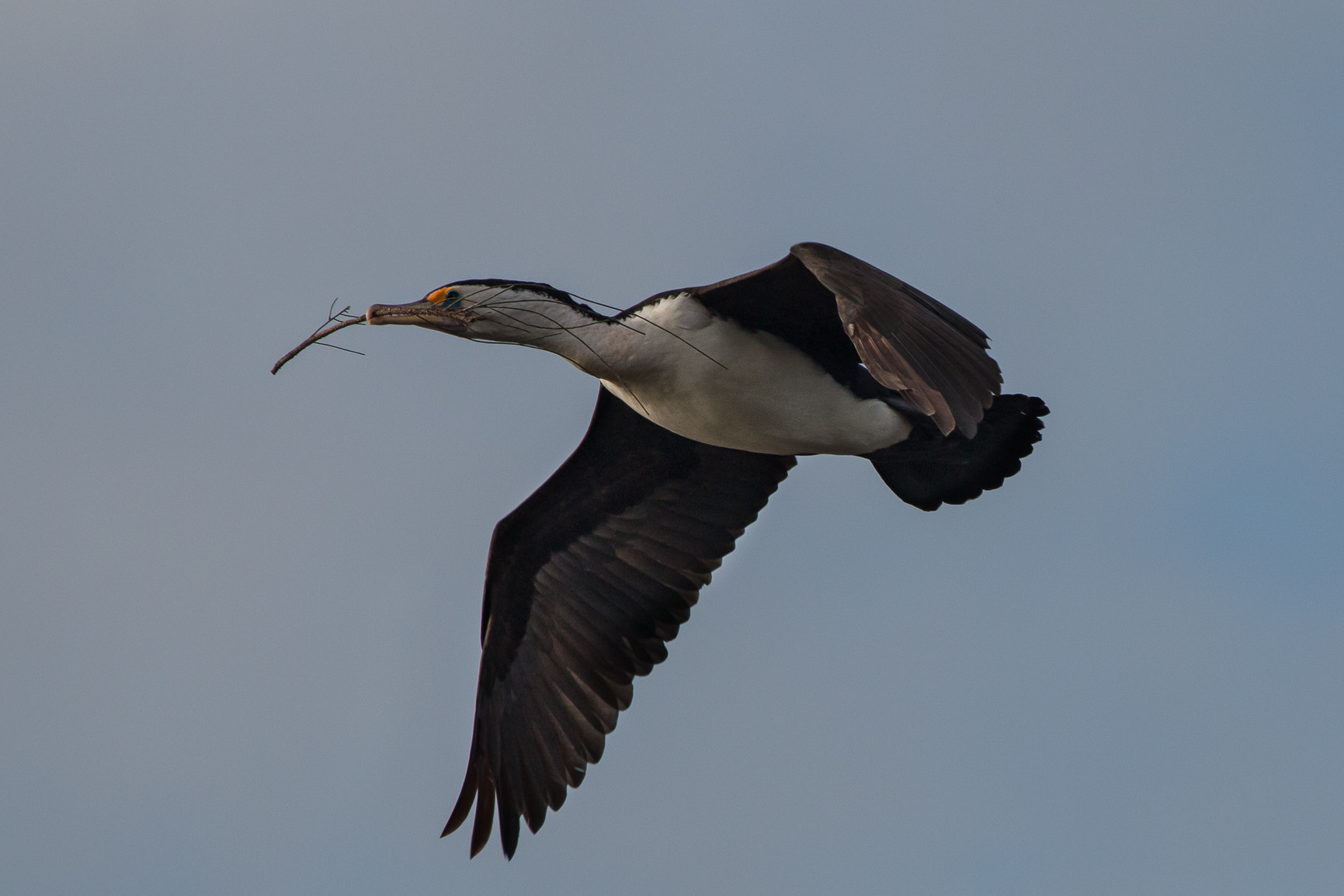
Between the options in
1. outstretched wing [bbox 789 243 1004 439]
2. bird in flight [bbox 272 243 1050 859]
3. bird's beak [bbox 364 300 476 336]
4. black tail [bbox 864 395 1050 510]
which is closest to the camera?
outstretched wing [bbox 789 243 1004 439]

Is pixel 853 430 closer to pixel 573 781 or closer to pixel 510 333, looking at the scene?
pixel 510 333

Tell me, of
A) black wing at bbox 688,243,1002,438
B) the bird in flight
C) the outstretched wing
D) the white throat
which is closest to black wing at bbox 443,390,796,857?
the bird in flight

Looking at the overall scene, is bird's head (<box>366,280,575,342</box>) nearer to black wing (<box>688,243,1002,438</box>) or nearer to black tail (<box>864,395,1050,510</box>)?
black wing (<box>688,243,1002,438</box>)

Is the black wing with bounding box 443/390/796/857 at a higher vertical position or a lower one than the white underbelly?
lower

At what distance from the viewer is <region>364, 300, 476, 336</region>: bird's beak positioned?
8820 mm

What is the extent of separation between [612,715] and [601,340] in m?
2.82

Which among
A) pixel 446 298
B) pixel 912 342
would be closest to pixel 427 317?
pixel 446 298

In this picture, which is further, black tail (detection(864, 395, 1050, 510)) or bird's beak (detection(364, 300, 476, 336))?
black tail (detection(864, 395, 1050, 510))

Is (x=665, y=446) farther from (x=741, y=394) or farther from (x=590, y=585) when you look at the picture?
(x=741, y=394)

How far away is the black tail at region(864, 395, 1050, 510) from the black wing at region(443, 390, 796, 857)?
1.03m

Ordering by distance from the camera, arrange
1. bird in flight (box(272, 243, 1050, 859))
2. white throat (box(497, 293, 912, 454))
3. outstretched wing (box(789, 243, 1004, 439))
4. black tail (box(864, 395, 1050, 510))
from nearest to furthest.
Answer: outstretched wing (box(789, 243, 1004, 439)) → bird in flight (box(272, 243, 1050, 859)) → white throat (box(497, 293, 912, 454)) → black tail (box(864, 395, 1050, 510))

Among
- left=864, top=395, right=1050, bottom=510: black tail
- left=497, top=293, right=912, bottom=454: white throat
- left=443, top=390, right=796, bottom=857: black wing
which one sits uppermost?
left=864, top=395, right=1050, bottom=510: black tail

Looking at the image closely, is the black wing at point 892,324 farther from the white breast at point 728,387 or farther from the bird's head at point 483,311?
the bird's head at point 483,311

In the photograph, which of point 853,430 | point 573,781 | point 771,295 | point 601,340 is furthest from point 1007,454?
point 573,781
